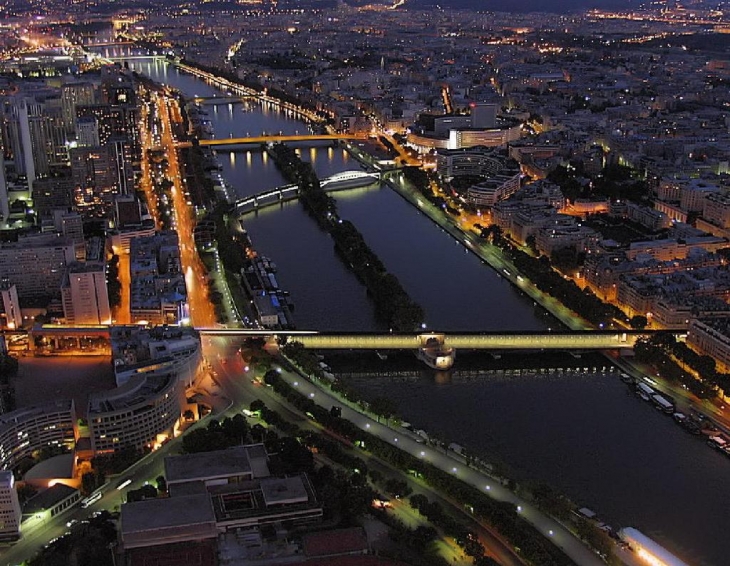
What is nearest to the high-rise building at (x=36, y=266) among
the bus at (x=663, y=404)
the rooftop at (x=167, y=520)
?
the rooftop at (x=167, y=520)

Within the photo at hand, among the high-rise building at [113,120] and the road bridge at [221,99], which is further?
the road bridge at [221,99]

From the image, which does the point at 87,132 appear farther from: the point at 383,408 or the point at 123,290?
the point at 383,408

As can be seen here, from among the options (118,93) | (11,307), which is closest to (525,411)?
(11,307)

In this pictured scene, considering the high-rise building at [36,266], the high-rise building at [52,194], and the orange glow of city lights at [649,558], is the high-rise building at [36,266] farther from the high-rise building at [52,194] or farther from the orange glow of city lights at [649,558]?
the orange glow of city lights at [649,558]

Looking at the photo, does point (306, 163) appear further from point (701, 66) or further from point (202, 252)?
point (701, 66)

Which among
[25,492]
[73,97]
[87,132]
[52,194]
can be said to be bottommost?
[25,492]

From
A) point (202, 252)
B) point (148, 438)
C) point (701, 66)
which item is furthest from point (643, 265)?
point (701, 66)
